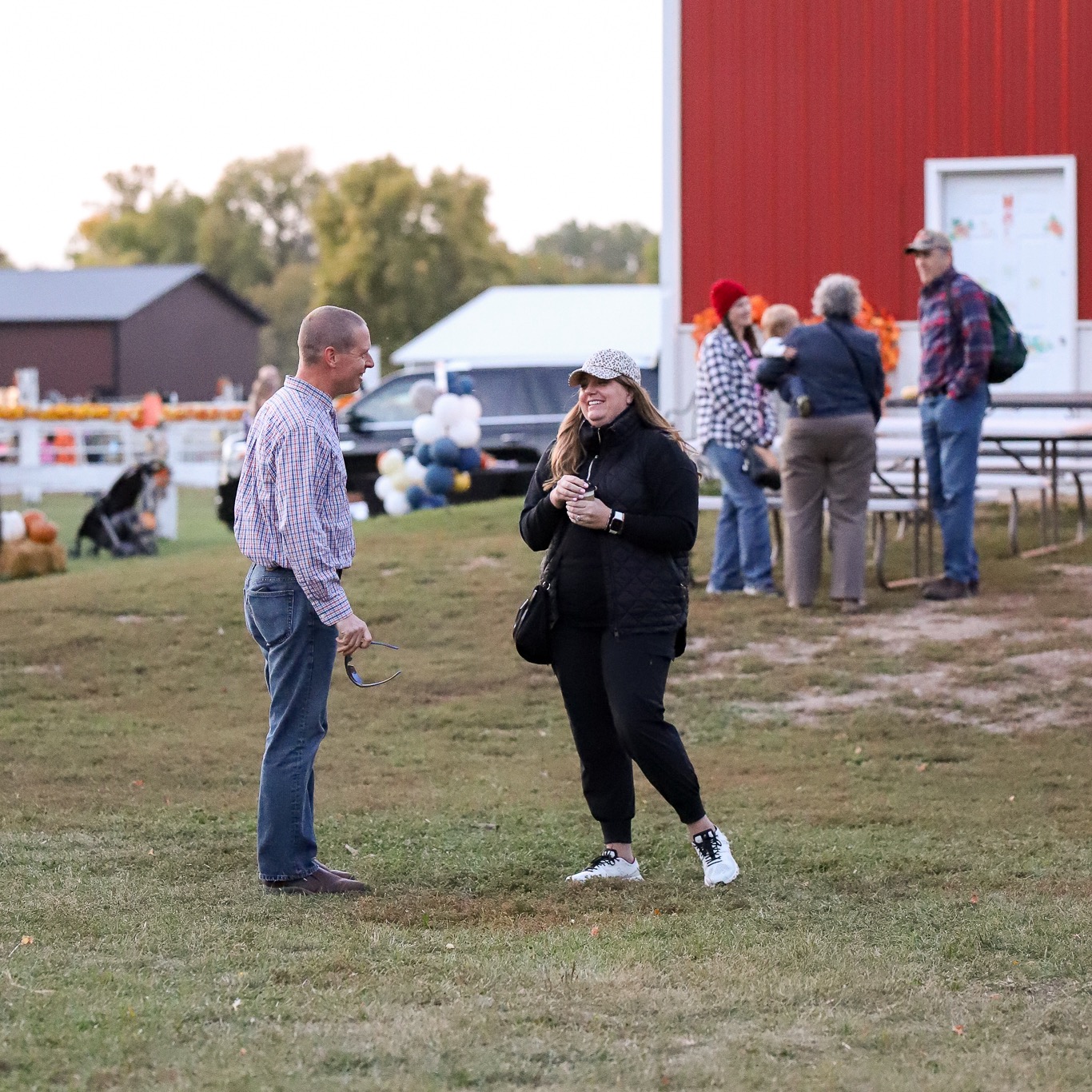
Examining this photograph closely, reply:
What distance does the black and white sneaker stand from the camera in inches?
231

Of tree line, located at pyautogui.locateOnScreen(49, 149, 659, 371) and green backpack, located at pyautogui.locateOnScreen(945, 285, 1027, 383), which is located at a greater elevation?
tree line, located at pyautogui.locateOnScreen(49, 149, 659, 371)

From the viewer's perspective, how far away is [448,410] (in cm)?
1764

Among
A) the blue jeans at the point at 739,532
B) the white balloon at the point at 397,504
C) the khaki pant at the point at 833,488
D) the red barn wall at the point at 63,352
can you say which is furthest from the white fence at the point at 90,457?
the red barn wall at the point at 63,352

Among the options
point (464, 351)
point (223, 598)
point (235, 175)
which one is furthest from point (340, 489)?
point (235, 175)

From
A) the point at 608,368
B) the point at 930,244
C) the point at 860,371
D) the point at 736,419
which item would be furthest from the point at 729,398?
the point at 608,368

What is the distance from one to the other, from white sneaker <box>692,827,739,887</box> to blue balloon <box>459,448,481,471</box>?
12.2 meters

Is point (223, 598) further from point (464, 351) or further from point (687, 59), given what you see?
point (464, 351)

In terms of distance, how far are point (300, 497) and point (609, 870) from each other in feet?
5.43

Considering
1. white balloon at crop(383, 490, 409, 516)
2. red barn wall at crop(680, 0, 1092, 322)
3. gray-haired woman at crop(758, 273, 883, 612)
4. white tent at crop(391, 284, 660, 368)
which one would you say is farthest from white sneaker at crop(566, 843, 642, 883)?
white tent at crop(391, 284, 660, 368)

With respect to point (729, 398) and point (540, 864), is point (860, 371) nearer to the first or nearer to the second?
point (729, 398)

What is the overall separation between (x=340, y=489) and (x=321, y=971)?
1508 millimetres

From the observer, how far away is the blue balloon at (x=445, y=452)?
17.6m

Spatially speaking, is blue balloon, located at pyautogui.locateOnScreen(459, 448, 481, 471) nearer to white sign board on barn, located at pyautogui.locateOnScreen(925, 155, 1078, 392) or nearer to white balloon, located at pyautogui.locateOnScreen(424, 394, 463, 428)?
white balloon, located at pyautogui.locateOnScreen(424, 394, 463, 428)

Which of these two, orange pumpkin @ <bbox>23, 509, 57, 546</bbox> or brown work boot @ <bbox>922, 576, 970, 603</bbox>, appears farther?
orange pumpkin @ <bbox>23, 509, 57, 546</bbox>
